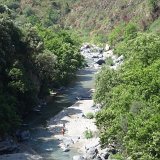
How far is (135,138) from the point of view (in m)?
47.1

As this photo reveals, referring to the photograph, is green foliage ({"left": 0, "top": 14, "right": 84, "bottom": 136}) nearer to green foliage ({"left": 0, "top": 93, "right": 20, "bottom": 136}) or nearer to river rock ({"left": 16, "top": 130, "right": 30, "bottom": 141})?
green foliage ({"left": 0, "top": 93, "right": 20, "bottom": 136})

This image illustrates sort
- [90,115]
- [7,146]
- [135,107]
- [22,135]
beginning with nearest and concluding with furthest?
1. [135,107]
2. [7,146]
3. [22,135]
4. [90,115]

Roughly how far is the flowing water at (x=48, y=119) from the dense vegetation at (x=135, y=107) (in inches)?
278

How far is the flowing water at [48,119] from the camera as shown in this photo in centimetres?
6122

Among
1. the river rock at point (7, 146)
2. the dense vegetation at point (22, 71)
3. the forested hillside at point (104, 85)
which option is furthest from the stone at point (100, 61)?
the river rock at point (7, 146)

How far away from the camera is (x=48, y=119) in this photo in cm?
7669

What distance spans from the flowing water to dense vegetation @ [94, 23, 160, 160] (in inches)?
278

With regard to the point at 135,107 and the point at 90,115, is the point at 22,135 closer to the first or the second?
the point at 90,115

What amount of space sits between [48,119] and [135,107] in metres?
25.9

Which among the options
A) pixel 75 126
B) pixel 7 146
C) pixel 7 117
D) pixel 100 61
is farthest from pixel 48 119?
pixel 100 61

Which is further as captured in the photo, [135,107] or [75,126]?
[75,126]

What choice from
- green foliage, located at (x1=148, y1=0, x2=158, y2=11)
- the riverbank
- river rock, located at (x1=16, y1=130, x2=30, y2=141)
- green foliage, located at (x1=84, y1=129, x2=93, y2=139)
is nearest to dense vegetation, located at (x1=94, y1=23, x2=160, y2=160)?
green foliage, located at (x1=84, y1=129, x2=93, y2=139)

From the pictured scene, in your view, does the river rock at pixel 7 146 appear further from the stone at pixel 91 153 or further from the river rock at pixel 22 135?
the stone at pixel 91 153

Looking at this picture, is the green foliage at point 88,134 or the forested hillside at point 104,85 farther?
the green foliage at point 88,134
